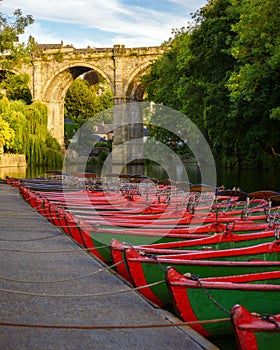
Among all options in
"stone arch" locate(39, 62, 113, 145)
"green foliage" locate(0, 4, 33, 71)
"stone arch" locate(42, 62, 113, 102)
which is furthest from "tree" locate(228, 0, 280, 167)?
"stone arch" locate(39, 62, 113, 145)

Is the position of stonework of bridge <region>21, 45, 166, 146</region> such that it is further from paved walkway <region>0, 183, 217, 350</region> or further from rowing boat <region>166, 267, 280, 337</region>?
rowing boat <region>166, 267, 280, 337</region>

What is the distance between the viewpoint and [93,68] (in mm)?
49000

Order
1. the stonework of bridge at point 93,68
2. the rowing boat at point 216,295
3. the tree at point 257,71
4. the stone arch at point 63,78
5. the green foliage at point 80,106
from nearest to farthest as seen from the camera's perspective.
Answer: the rowing boat at point 216,295, the tree at point 257,71, the stonework of bridge at point 93,68, the stone arch at point 63,78, the green foliage at point 80,106

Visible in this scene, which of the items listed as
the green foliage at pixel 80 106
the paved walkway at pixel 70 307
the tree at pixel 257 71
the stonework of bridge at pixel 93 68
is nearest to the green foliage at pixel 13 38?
the tree at pixel 257 71

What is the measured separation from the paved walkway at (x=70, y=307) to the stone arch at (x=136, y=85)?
42638 mm

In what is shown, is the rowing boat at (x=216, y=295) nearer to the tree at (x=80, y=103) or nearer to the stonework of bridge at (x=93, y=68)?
the stonework of bridge at (x=93, y=68)

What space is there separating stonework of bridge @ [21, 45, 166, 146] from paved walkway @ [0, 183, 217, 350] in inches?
1672

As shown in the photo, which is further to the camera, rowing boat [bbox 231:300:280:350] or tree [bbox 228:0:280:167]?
tree [bbox 228:0:280:167]

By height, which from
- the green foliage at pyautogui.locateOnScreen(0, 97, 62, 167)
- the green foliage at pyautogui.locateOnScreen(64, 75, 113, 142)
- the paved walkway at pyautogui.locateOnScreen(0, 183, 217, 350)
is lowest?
the paved walkway at pyautogui.locateOnScreen(0, 183, 217, 350)

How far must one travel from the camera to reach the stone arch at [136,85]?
159ft

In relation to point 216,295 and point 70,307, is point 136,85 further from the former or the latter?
point 216,295

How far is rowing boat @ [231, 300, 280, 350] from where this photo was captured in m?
3.19

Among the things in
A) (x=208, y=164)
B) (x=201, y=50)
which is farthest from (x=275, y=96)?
(x=208, y=164)

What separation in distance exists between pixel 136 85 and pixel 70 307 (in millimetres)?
46579
